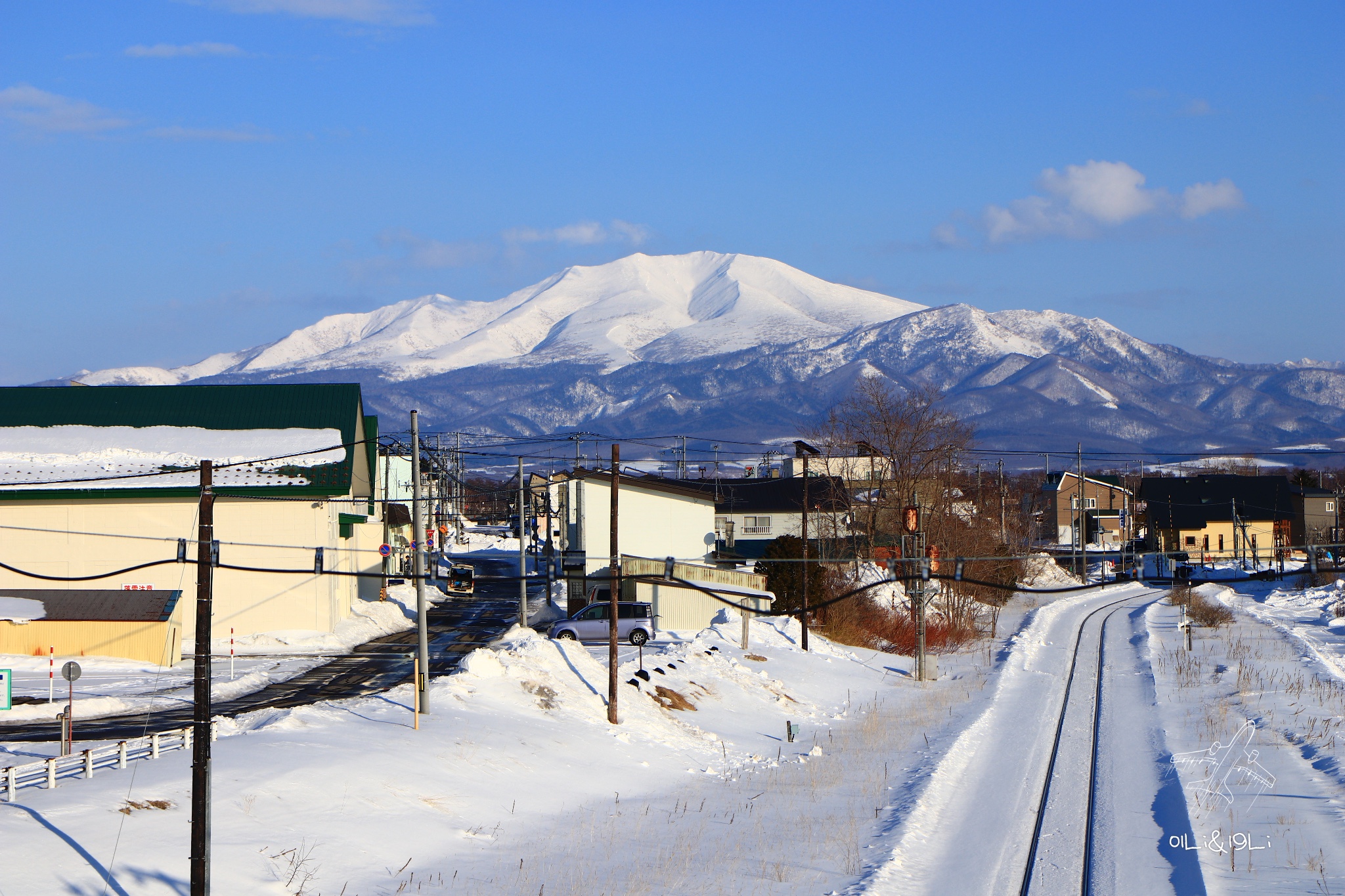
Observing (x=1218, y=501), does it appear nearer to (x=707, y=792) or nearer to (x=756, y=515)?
(x=756, y=515)

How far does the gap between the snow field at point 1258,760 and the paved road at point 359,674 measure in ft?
68.2

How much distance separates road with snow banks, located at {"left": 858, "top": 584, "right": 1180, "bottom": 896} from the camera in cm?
1758

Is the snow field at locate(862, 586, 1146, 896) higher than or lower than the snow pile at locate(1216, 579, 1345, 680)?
higher

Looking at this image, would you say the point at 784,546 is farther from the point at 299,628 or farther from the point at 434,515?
the point at 434,515

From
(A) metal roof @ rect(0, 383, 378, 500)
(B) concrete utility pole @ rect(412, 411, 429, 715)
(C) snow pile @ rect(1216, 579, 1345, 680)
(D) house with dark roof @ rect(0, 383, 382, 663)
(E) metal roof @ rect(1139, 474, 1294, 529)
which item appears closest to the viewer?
(B) concrete utility pole @ rect(412, 411, 429, 715)

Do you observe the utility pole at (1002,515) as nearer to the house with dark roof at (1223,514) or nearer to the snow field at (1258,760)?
the house with dark roof at (1223,514)

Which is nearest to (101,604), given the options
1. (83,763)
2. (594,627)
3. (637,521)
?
(594,627)

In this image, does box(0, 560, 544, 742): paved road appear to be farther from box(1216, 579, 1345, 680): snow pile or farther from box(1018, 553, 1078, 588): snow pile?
box(1018, 553, 1078, 588): snow pile

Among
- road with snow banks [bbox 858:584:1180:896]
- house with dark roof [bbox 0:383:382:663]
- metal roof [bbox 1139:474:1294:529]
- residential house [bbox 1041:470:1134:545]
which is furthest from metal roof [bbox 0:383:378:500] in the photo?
residential house [bbox 1041:470:1134:545]

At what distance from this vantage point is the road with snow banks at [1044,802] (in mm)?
17578

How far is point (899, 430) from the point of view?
6638cm

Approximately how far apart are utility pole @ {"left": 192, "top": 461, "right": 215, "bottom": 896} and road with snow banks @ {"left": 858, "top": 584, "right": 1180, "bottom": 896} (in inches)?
365

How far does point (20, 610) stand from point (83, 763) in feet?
77.5

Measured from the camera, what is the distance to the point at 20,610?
40.4 m
